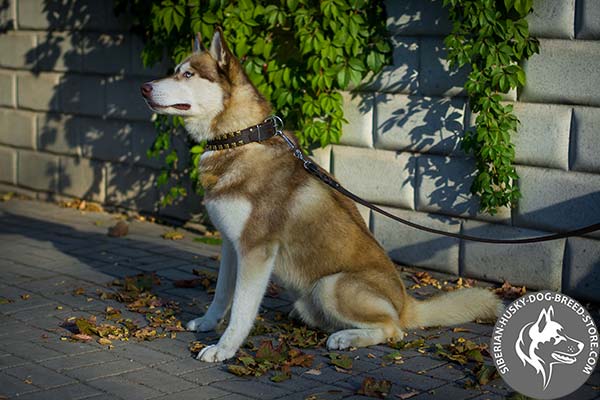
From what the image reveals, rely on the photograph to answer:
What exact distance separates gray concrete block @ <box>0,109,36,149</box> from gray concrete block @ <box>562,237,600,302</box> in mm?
6031

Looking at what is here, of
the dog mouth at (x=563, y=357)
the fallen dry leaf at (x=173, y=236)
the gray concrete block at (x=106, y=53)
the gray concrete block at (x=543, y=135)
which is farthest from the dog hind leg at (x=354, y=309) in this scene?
the gray concrete block at (x=106, y=53)

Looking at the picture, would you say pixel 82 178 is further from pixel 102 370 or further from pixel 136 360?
pixel 102 370

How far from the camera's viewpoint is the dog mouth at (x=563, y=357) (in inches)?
175

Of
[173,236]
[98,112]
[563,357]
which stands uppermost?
[98,112]

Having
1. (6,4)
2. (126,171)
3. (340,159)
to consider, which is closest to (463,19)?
(340,159)

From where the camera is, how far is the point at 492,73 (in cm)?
610

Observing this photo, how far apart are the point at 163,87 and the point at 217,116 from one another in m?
0.34

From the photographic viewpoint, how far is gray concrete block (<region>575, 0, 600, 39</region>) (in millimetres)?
5770

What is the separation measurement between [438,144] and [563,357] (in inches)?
97.1

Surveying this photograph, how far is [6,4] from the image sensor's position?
988 cm

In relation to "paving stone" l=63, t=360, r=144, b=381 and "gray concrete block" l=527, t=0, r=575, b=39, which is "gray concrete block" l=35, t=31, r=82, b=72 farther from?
"paving stone" l=63, t=360, r=144, b=381

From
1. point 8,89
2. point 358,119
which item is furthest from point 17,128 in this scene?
point 358,119

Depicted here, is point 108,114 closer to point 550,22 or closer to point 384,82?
point 384,82

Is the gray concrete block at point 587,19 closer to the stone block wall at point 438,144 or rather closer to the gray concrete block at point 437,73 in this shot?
the stone block wall at point 438,144
